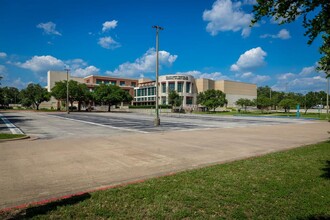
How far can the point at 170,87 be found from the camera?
319 feet

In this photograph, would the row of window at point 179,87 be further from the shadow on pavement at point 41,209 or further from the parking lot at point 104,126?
the shadow on pavement at point 41,209

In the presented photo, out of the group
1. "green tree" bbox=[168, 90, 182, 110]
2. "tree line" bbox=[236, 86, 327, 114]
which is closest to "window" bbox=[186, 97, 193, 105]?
"green tree" bbox=[168, 90, 182, 110]

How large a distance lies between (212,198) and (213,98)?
75858 millimetres

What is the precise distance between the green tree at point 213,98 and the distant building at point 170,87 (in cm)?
750

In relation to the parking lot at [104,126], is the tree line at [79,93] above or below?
above

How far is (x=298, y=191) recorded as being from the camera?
192 inches

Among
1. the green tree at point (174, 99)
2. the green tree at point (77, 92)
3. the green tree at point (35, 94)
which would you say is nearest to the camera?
the green tree at point (77, 92)

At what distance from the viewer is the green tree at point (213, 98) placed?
74.9m

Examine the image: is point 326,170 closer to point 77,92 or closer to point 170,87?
point 77,92

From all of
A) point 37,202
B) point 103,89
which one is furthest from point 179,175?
point 103,89

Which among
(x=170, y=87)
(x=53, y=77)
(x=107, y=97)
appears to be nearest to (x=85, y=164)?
(x=107, y=97)

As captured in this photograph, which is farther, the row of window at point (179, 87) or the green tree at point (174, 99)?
the row of window at point (179, 87)

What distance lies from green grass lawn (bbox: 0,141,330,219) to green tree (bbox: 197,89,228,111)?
6956 centimetres

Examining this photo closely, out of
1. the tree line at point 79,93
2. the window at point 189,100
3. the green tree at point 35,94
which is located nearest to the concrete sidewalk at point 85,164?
the tree line at point 79,93
